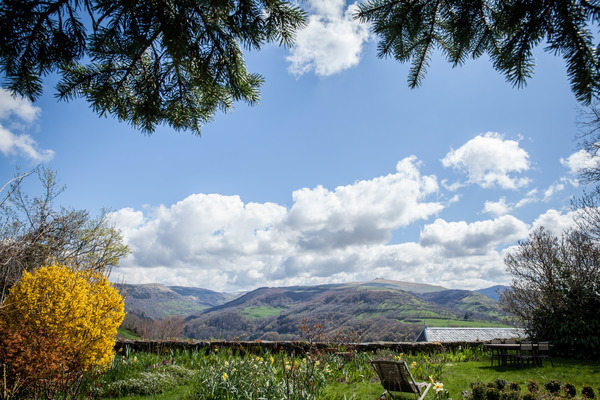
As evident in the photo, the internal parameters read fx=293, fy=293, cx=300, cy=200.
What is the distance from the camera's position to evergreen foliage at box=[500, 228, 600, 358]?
33.5 feet

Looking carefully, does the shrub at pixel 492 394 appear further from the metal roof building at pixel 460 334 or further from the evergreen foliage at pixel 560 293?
the metal roof building at pixel 460 334

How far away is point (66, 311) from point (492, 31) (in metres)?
6.41

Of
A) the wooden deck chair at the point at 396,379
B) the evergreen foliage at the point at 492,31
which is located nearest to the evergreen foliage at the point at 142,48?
the evergreen foliage at the point at 492,31

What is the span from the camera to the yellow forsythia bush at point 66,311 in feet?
15.2

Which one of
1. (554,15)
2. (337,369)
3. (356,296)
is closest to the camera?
(554,15)

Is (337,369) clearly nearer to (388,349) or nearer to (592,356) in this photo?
(388,349)

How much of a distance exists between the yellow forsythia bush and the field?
0.68 m

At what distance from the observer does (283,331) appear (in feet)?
323

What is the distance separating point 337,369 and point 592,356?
900 centimetres

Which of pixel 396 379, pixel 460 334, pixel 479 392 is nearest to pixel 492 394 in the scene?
pixel 479 392

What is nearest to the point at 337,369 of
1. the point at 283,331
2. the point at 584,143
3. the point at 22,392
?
the point at 22,392

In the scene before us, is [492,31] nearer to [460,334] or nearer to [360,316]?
[460,334]

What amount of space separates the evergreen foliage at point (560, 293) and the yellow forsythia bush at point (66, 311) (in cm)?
1407

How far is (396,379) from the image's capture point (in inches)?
215
